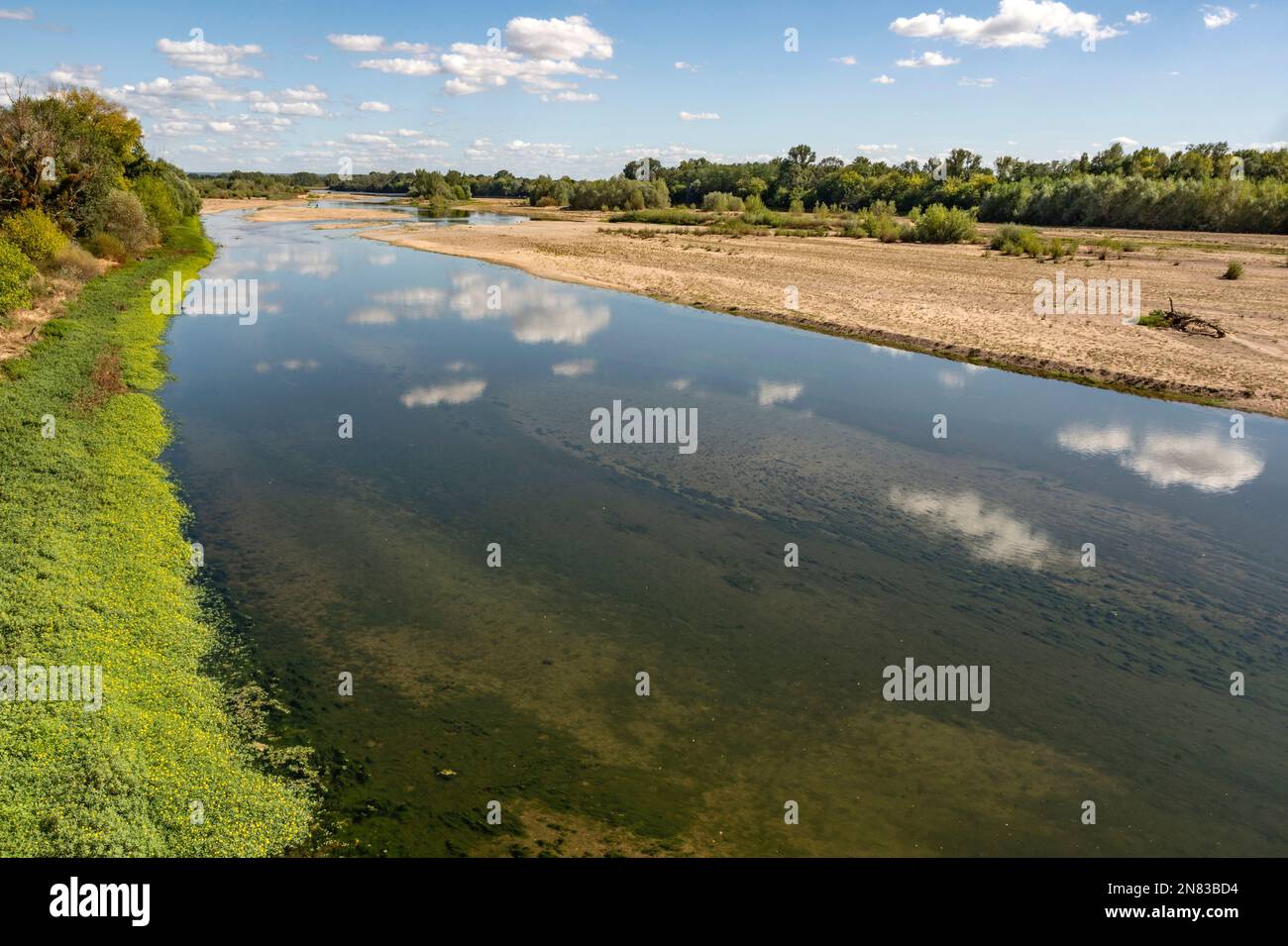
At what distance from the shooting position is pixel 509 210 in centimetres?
15225

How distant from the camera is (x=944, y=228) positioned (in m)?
70.1

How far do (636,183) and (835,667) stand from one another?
461 ft

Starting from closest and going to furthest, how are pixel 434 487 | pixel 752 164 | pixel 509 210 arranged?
1. pixel 434 487
2. pixel 509 210
3. pixel 752 164

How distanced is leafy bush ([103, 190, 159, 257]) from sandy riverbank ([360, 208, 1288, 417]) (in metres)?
23.4

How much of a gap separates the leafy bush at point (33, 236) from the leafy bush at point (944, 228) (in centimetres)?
6491

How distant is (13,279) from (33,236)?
900cm

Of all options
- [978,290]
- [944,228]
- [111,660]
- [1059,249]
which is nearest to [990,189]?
[944,228]

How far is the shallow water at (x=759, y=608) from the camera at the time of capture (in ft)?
29.7

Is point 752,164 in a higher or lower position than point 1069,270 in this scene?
higher

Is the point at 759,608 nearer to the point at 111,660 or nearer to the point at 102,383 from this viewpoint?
the point at 111,660

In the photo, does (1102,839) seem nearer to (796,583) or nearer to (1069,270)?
(796,583)

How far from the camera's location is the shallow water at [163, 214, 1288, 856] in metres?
9.06

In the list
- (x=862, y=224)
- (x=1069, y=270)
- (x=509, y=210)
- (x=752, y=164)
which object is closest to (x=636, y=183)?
(x=509, y=210)

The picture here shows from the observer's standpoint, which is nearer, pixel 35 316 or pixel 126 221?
pixel 35 316
